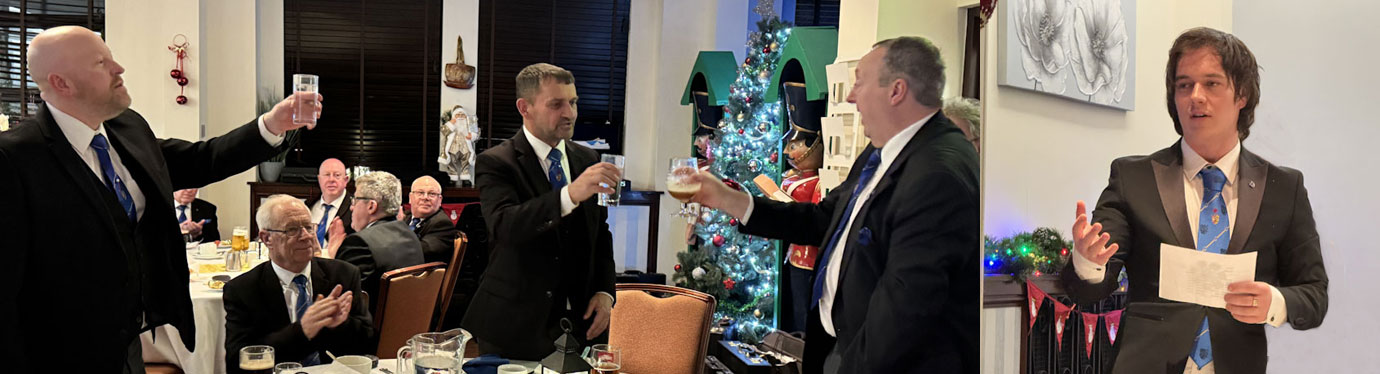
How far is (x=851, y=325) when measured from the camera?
5.43ft

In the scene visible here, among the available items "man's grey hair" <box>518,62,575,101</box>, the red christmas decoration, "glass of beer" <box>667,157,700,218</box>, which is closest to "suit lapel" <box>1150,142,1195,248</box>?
"glass of beer" <box>667,157,700,218</box>

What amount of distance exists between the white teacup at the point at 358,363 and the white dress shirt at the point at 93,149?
70 centimetres

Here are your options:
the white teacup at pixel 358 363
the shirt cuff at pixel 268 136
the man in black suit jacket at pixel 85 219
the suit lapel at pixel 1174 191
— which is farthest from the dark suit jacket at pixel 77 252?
the suit lapel at pixel 1174 191

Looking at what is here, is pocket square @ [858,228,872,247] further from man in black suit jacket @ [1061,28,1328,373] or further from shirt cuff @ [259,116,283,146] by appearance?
shirt cuff @ [259,116,283,146]

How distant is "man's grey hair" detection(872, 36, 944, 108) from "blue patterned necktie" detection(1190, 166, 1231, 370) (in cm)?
52

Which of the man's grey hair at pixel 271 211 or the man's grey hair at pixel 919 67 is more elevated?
the man's grey hair at pixel 919 67

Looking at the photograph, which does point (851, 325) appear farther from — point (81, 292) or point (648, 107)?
point (648, 107)

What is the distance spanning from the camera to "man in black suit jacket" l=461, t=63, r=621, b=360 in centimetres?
289

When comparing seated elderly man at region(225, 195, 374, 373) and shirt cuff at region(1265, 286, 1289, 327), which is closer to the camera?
shirt cuff at region(1265, 286, 1289, 327)

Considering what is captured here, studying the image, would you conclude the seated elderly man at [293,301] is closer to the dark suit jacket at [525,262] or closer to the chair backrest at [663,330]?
the dark suit jacket at [525,262]

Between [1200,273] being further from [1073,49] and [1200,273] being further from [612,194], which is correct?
[612,194]

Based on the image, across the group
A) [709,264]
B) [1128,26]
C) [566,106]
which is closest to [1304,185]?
[1128,26]

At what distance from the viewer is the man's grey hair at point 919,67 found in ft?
5.28

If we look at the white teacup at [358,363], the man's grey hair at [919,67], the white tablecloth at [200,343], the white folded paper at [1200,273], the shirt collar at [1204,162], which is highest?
the man's grey hair at [919,67]
